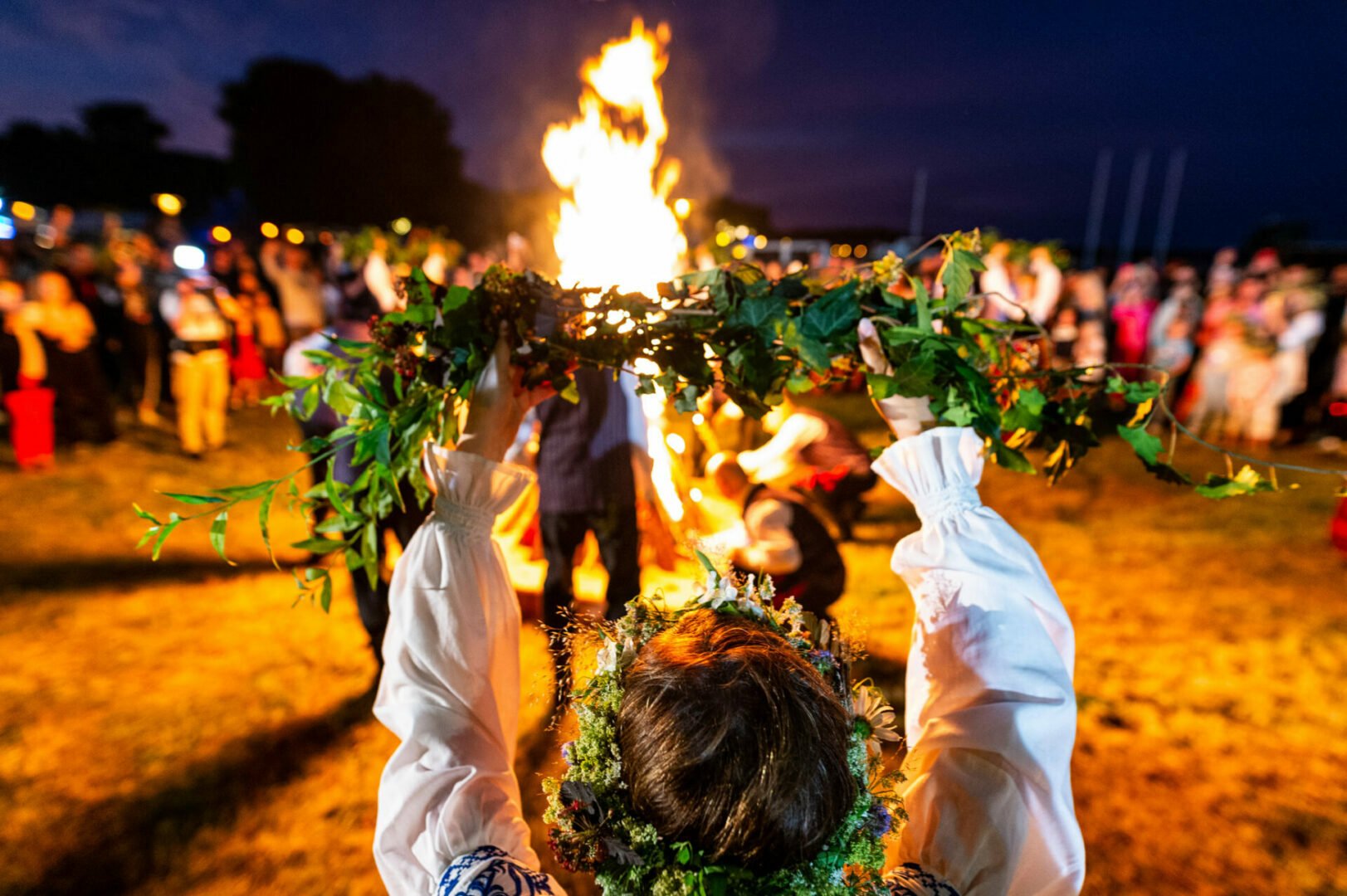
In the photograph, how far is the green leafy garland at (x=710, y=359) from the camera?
5.58ft

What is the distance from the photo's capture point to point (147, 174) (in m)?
44.3

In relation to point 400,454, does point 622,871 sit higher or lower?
lower

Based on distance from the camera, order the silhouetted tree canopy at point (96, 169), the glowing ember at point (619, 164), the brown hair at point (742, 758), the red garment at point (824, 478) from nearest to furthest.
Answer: the brown hair at point (742, 758)
the red garment at point (824, 478)
the glowing ember at point (619, 164)
the silhouetted tree canopy at point (96, 169)

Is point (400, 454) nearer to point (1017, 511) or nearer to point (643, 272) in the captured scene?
point (643, 272)

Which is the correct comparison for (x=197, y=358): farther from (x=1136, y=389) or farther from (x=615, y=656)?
(x=1136, y=389)

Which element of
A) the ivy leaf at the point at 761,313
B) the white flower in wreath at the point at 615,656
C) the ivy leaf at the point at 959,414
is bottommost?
the white flower in wreath at the point at 615,656

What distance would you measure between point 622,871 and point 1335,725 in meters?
5.06

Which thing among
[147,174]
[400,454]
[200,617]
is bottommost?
[200,617]

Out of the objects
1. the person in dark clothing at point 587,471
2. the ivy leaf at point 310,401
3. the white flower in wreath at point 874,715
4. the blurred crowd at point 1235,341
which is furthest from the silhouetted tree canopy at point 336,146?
the white flower in wreath at point 874,715

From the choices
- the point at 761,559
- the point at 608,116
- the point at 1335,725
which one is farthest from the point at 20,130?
the point at 1335,725

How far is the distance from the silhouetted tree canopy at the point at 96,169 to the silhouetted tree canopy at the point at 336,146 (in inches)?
165

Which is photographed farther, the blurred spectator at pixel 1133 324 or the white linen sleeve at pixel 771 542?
the blurred spectator at pixel 1133 324

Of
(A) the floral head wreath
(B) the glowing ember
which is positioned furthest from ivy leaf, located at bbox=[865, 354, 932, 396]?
(B) the glowing ember

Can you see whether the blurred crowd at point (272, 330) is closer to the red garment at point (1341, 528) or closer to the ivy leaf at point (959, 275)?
the red garment at point (1341, 528)
